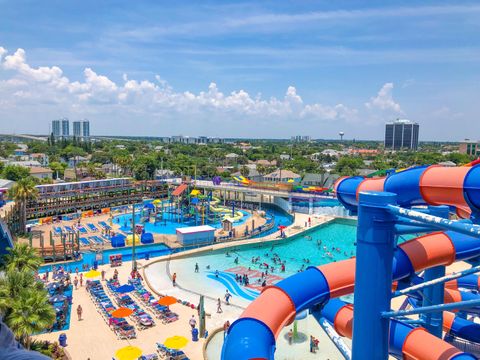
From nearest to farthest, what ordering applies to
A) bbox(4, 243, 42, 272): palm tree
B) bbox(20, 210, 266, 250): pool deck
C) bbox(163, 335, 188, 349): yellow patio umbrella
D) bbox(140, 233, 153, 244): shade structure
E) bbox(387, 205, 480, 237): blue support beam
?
1. bbox(387, 205, 480, 237): blue support beam
2. bbox(163, 335, 188, 349): yellow patio umbrella
3. bbox(4, 243, 42, 272): palm tree
4. bbox(20, 210, 266, 250): pool deck
5. bbox(140, 233, 153, 244): shade structure

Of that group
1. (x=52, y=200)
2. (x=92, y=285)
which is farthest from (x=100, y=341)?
(x=52, y=200)

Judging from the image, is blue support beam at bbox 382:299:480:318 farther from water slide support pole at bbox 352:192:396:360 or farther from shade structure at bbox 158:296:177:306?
shade structure at bbox 158:296:177:306

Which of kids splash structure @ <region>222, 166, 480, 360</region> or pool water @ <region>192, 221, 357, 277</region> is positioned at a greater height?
kids splash structure @ <region>222, 166, 480, 360</region>

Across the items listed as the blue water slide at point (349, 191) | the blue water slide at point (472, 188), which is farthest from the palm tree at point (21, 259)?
the blue water slide at point (472, 188)

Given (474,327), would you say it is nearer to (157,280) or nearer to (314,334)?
(314,334)

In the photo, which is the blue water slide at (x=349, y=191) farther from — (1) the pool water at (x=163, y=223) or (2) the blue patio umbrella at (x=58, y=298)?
(1) the pool water at (x=163, y=223)

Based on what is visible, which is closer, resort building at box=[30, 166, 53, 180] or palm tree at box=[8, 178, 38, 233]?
palm tree at box=[8, 178, 38, 233]

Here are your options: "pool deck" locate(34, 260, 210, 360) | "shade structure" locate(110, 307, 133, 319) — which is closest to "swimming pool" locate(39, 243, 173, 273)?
"pool deck" locate(34, 260, 210, 360)

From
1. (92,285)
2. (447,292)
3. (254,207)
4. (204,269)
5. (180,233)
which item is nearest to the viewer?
(447,292)
